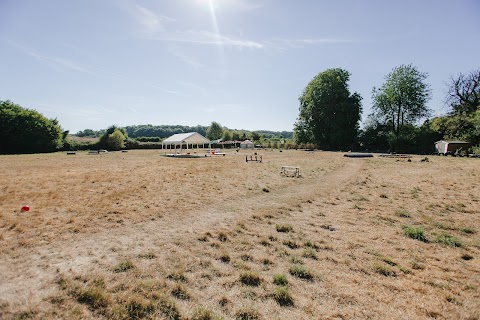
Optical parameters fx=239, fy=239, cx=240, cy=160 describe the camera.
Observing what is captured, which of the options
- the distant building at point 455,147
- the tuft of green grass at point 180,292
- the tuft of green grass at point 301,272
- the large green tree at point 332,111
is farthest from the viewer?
the large green tree at point 332,111

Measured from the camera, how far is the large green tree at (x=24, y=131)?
180ft

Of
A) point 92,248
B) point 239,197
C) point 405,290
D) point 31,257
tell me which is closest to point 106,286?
point 92,248

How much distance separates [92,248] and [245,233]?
4.30 m

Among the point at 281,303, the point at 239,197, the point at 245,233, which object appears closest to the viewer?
the point at 281,303

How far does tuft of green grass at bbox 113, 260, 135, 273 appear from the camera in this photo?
530 cm

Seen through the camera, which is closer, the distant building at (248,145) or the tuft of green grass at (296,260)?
the tuft of green grass at (296,260)

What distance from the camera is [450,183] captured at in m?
15.6

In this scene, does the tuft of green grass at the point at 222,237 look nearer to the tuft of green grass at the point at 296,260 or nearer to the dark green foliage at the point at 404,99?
the tuft of green grass at the point at 296,260

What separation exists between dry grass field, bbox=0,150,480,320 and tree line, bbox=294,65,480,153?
46186mm

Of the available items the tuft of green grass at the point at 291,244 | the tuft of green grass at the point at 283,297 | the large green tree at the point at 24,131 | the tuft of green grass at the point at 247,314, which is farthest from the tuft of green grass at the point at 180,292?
the large green tree at the point at 24,131

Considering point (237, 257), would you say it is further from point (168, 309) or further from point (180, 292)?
point (168, 309)

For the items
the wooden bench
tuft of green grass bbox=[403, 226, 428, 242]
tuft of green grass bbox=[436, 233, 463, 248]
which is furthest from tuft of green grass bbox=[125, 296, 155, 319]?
the wooden bench

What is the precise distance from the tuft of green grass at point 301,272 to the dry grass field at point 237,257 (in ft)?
0.08

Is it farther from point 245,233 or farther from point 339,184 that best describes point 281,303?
Answer: point 339,184
